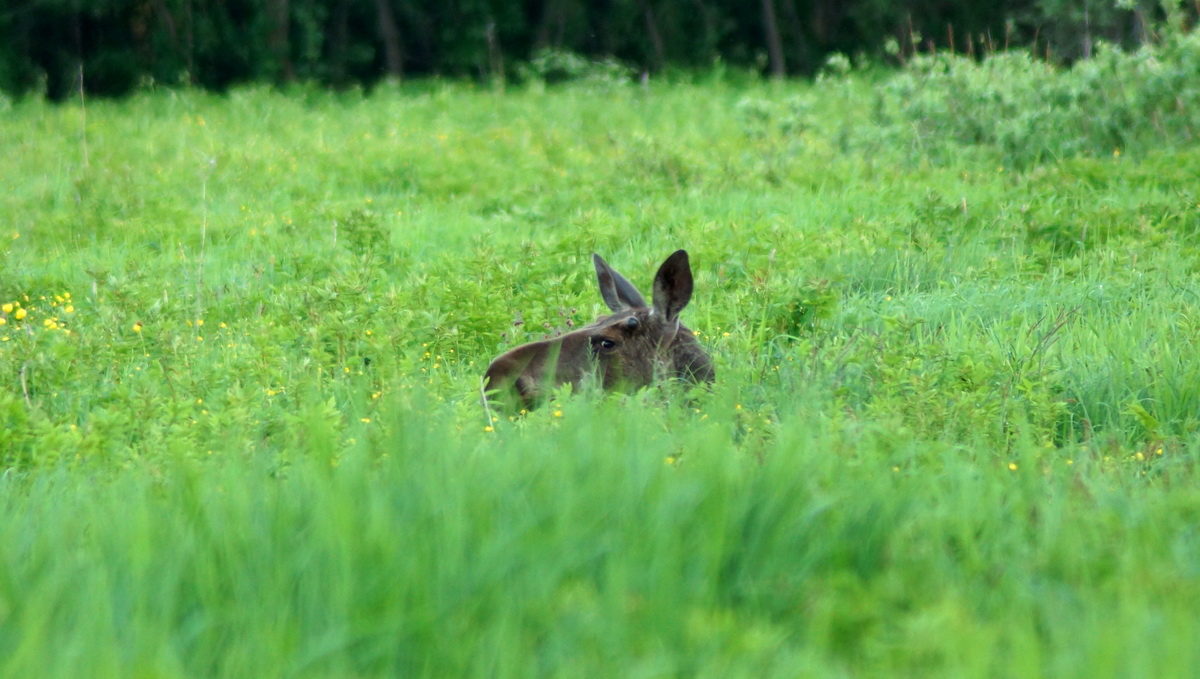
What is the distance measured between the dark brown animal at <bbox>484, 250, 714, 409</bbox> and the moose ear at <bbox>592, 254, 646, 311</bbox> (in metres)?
A: 0.17

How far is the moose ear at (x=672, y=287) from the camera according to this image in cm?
495

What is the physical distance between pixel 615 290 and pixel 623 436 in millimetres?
2284

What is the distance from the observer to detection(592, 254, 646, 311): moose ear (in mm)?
5430

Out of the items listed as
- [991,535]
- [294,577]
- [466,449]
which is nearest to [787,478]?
[991,535]

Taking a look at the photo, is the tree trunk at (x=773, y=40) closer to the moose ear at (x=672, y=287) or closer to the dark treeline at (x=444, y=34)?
the dark treeline at (x=444, y=34)

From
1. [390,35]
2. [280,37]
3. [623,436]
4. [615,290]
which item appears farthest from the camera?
[390,35]

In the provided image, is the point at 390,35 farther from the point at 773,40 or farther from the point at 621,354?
the point at 621,354

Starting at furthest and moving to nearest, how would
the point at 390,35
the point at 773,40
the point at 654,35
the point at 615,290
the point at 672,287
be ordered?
1. the point at 654,35
2. the point at 773,40
3. the point at 390,35
4. the point at 615,290
5. the point at 672,287

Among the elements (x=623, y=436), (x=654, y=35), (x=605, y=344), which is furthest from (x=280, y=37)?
(x=623, y=436)

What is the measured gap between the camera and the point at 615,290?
5465 millimetres

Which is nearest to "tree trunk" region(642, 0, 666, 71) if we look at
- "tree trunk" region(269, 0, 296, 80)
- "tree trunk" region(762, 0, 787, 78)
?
"tree trunk" region(762, 0, 787, 78)

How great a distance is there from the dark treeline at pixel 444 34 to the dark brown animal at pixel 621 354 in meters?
16.9

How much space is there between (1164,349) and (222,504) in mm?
3893

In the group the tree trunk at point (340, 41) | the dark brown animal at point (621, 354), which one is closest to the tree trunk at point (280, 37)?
the tree trunk at point (340, 41)
